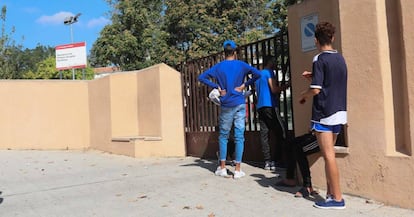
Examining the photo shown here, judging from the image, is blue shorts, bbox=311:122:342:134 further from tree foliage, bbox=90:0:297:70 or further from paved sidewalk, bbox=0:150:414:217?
tree foliage, bbox=90:0:297:70

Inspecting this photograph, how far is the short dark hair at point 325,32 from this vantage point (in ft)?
15.4

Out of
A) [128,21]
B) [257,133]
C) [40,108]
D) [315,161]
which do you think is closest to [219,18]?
[128,21]

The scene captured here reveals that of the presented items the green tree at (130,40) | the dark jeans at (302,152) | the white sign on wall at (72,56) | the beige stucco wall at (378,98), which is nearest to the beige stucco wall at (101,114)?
the dark jeans at (302,152)

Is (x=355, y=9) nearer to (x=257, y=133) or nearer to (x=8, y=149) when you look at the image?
(x=257, y=133)

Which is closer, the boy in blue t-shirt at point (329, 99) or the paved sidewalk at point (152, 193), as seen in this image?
the boy in blue t-shirt at point (329, 99)

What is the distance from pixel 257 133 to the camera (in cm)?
765

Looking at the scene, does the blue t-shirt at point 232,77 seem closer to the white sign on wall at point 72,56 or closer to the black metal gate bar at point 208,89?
the black metal gate bar at point 208,89

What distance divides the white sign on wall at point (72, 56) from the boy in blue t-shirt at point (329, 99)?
2096 centimetres

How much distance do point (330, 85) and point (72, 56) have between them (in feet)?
71.8

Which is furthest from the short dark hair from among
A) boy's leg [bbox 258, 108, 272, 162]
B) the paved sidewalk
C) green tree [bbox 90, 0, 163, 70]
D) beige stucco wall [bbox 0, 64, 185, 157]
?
green tree [bbox 90, 0, 163, 70]

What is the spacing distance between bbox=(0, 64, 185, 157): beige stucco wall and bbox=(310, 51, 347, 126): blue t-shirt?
5.42 meters

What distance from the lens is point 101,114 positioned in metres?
11.8

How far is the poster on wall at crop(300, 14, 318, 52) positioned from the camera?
19.0 feet

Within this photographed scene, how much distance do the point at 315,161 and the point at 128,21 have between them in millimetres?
20333
